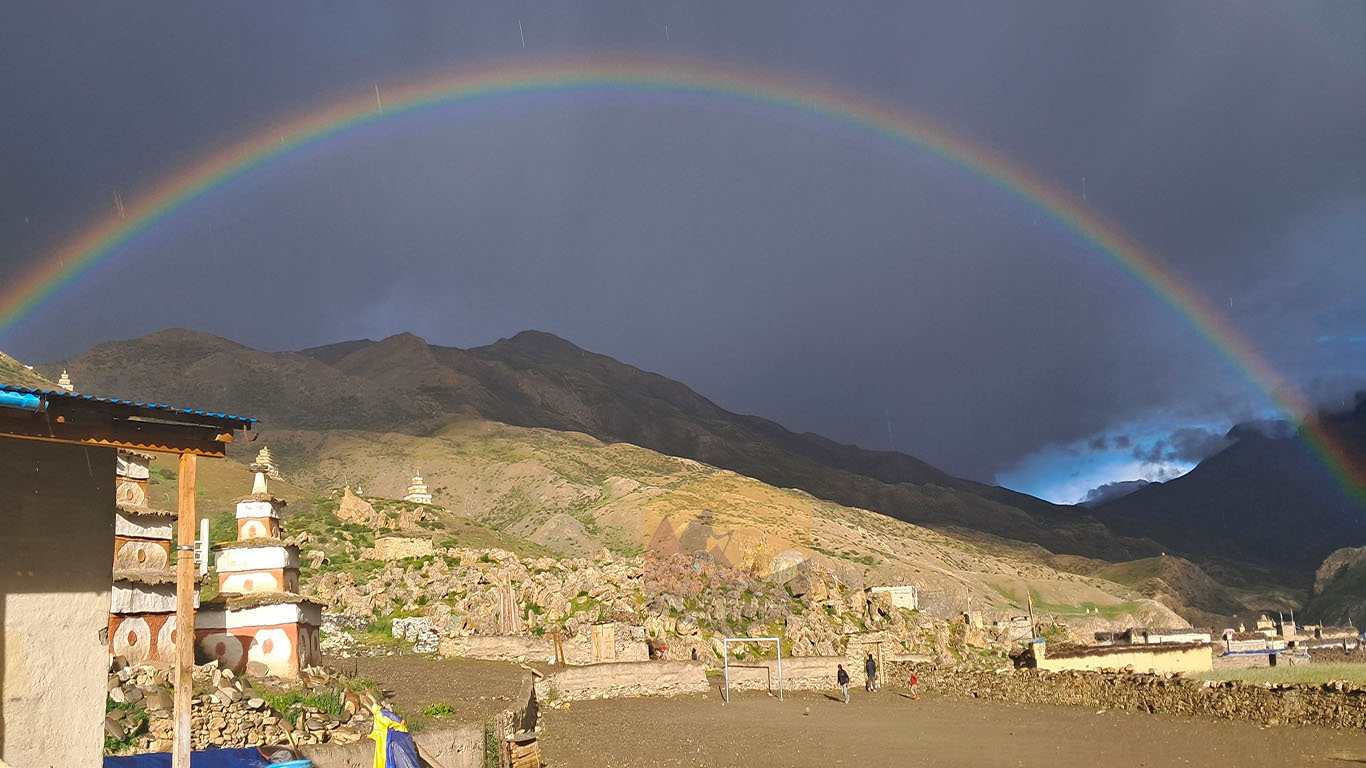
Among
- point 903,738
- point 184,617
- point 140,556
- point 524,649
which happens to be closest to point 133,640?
point 140,556

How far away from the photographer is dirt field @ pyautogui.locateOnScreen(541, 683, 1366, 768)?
74.2 feet

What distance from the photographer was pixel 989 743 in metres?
26.1

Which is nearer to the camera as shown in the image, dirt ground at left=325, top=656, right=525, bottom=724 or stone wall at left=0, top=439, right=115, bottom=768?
stone wall at left=0, top=439, right=115, bottom=768

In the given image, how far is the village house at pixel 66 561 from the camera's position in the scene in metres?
11.2

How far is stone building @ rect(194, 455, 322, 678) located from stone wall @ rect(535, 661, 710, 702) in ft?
30.8

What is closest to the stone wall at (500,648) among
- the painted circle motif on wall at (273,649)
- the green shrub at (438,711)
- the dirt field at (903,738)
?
the dirt field at (903,738)

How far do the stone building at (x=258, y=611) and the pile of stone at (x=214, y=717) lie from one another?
3.64m

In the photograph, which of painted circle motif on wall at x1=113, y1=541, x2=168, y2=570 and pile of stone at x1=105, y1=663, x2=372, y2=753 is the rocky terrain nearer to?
painted circle motif on wall at x1=113, y1=541, x2=168, y2=570

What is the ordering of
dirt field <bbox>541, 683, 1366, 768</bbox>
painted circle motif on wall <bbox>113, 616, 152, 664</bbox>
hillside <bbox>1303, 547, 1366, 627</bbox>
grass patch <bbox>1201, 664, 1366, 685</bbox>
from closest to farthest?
painted circle motif on wall <bbox>113, 616, 152, 664</bbox> → dirt field <bbox>541, 683, 1366, 768</bbox> → grass patch <bbox>1201, 664, 1366, 685</bbox> → hillside <bbox>1303, 547, 1366, 627</bbox>

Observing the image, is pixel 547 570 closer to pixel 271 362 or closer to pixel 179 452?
pixel 179 452

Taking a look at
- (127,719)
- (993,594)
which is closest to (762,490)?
(993,594)

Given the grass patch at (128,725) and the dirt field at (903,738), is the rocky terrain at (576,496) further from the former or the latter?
the grass patch at (128,725)

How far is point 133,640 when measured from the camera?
21391 millimetres

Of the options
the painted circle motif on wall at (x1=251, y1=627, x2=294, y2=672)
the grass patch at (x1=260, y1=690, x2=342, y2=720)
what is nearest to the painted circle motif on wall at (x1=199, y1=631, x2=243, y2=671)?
the painted circle motif on wall at (x1=251, y1=627, x2=294, y2=672)
